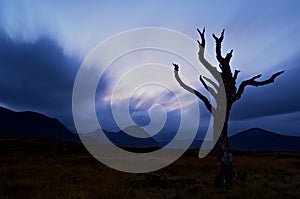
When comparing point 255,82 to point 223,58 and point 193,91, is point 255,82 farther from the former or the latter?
point 193,91

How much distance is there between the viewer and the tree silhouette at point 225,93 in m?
16.3

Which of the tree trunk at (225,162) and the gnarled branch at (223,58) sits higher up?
the gnarled branch at (223,58)

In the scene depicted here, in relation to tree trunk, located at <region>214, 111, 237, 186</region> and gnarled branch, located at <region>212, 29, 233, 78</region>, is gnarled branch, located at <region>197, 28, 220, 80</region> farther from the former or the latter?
tree trunk, located at <region>214, 111, 237, 186</region>

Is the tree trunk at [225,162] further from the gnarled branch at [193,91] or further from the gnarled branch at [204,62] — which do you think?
the gnarled branch at [204,62]

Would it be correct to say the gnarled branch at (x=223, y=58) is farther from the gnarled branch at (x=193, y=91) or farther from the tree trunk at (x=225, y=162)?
the tree trunk at (x=225, y=162)

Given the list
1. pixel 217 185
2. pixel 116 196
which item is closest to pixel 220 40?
pixel 217 185

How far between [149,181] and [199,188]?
3.62 metres

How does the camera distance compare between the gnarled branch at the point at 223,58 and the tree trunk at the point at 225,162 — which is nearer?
the tree trunk at the point at 225,162

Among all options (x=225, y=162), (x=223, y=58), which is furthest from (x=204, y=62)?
(x=225, y=162)

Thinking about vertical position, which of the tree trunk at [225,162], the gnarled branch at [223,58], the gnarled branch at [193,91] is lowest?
the tree trunk at [225,162]

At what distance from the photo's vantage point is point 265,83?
1762 centimetres

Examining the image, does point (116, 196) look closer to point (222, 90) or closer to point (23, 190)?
point (23, 190)

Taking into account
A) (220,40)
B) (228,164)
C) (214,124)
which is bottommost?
(228,164)

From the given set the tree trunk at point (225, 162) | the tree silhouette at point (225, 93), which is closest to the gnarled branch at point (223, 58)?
the tree silhouette at point (225, 93)
